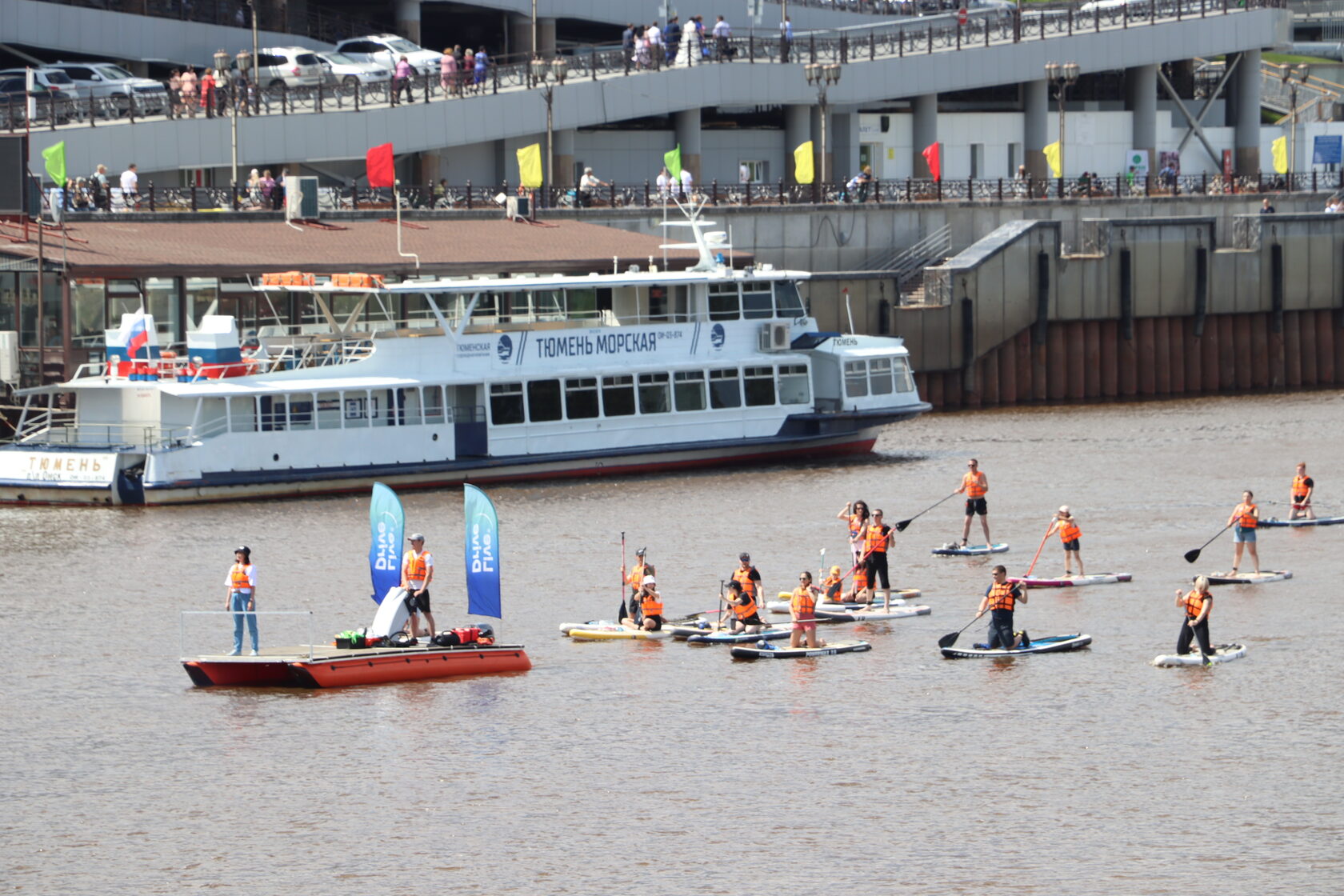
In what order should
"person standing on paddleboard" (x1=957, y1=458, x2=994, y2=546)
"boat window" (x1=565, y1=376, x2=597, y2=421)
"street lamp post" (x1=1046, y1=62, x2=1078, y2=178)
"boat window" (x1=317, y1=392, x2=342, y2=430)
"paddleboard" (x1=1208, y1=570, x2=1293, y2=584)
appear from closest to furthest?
1. "paddleboard" (x1=1208, y1=570, x2=1293, y2=584)
2. "person standing on paddleboard" (x1=957, y1=458, x2=994, y2=546)
3. "boat window" (x1=317, y1=392, x2=342, y2=430)
4. "boat window" (x1=565, y1=376, x2=597, y2=421)
5. "street lamp post" (x1=1046, y1=62, x2=1078, y2=178)

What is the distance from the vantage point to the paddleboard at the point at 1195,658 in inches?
1133

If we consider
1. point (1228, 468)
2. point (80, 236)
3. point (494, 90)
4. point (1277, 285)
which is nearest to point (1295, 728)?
point (1228, 468)

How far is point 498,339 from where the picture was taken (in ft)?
156

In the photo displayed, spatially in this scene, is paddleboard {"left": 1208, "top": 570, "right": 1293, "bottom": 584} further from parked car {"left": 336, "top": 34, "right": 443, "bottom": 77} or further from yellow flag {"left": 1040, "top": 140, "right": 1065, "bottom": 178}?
parked car {"left": 336, "top": 34, "right": 443, "bottom": 77}

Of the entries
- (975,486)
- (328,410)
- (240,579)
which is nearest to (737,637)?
(240,579)

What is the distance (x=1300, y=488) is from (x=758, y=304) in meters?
A: 15.3

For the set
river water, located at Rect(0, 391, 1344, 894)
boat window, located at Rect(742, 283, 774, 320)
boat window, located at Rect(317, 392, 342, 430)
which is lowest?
river water, located at Rect(0, 391, 1344, 894)

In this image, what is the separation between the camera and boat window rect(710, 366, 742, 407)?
5022 centimetres

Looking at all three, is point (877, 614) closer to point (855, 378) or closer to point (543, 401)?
point (543, 401)

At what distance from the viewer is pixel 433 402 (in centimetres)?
4709

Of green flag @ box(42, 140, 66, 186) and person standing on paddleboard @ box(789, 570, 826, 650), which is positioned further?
green flag @ box(42, 140, 66, 186)

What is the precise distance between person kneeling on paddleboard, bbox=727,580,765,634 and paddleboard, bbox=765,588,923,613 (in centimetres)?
205

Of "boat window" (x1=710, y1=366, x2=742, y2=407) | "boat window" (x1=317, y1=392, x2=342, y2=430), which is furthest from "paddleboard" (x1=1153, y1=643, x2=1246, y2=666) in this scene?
"boat window" (x1=710, y1=366, x2=742, y2=407)

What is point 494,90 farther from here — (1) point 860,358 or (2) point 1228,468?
(2) point 1228,468
